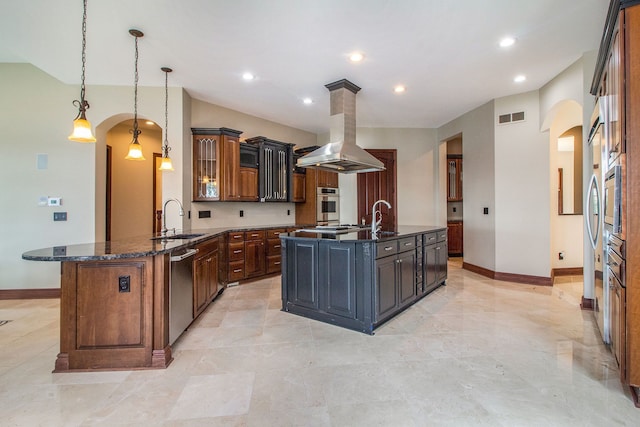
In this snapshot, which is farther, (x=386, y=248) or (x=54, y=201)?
(x=54, y=201)

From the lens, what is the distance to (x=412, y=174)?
6.33m

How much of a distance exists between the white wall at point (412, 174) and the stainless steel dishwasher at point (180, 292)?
13.4ft

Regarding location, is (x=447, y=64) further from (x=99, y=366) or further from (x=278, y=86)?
(x=99, y=366)

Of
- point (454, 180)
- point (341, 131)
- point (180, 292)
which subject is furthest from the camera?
point (454, 180)

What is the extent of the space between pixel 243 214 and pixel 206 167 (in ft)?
3.69

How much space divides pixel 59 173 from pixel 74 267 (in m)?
2.59

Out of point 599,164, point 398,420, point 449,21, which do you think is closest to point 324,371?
point 398,420

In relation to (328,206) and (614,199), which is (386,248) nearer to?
(614,199)

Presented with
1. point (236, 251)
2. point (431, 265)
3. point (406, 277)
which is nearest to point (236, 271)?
point (236, 251)

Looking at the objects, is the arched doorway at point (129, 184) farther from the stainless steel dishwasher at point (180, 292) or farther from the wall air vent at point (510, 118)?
the wall air vent at point (510, 118)

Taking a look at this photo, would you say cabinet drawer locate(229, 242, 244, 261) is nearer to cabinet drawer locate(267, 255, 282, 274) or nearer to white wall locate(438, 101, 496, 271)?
cabinet drawer locate(267, 255, 282, 274)

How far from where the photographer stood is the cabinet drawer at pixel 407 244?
10.2 ft

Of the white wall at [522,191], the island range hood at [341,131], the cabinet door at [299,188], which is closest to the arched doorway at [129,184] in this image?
the cabinet door at [299,188]

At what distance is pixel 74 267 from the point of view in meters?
2.12
